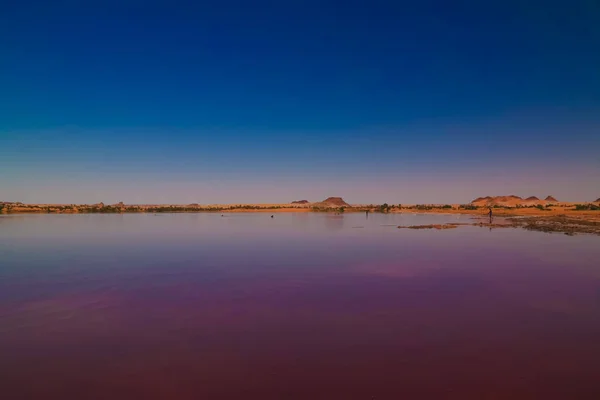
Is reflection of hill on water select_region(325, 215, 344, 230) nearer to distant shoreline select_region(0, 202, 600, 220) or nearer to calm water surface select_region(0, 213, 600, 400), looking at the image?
calm water surface select_region(0, 213, 600, 400)

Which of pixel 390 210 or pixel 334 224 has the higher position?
pixel 390 210

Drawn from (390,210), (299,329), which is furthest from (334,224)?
(390,210)

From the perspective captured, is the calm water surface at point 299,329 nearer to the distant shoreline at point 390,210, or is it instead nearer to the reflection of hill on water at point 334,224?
the reflection of hill on water at point 334,224

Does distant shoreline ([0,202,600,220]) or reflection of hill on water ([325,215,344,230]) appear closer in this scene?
reflection of hill on water ([325,215,344,230])

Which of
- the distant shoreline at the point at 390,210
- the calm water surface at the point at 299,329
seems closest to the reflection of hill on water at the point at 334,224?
the calm water surface at the point at 299,329

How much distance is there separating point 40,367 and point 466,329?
24.6ft

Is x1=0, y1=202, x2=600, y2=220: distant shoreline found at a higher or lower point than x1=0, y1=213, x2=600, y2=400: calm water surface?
higher

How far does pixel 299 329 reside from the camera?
7383 mm

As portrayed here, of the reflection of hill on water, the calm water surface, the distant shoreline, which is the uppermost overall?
the distant shoreline

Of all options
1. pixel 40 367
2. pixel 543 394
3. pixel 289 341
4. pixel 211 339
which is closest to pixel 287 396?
pixel 289 341

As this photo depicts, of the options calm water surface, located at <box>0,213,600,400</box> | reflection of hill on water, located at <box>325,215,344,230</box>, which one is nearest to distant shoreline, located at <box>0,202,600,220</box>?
reflection of hill on water, located at <box>325,215,344,230</box>

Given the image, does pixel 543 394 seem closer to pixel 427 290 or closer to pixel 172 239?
pixel 427 290

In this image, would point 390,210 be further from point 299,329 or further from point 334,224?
point 299,329

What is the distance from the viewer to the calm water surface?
17.4ft
